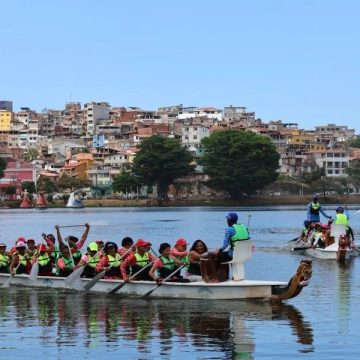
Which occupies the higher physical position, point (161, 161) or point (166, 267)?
point (161, 161)

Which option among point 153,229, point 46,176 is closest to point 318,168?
point 46,176

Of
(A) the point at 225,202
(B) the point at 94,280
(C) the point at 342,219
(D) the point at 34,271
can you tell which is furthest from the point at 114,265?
(A) the point at 225,202

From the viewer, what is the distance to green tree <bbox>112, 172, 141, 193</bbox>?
159050 millimetres

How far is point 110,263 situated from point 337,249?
13.0 metres

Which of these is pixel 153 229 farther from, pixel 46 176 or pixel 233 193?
pixel 46 176

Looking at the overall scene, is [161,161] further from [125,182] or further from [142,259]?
[142,259]

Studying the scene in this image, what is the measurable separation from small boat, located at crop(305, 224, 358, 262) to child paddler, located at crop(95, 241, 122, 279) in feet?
40.6

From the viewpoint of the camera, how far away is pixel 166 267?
26.6 m

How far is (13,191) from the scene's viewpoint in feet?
577

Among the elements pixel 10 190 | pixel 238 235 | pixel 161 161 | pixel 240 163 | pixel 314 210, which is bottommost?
pixel 238 235

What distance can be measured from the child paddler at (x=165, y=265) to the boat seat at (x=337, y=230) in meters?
13.4

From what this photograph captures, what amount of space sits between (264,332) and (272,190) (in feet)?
495

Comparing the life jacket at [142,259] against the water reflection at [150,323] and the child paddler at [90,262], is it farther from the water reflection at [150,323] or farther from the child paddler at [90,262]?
the child paddler at [90,262]

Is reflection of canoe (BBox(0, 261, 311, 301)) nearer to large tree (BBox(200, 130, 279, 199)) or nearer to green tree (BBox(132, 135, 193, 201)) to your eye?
large tree (BBox(200, 130, 279, 199))
